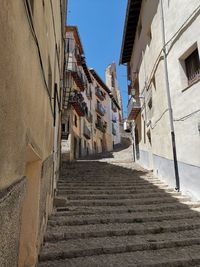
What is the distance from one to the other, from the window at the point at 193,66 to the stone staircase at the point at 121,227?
4026 mm

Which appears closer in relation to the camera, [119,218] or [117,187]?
[119,218]

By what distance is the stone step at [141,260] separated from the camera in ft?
12.9

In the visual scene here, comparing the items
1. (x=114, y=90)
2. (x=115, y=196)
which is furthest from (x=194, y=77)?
(x=114, y=90)

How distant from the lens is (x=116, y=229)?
528 cm

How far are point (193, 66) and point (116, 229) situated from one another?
5910 millimetres

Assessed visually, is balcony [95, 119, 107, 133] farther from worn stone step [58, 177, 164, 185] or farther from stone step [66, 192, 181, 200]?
stone step [66, 192, 181, 200]

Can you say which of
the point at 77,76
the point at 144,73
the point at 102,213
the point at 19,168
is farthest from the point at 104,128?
the point at 19,168

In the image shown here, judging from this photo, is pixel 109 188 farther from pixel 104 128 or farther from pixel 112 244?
pixel 104 128

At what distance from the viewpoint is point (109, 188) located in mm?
A: 8188

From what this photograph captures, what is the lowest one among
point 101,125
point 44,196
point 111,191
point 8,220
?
point 111,191

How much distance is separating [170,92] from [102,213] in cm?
534

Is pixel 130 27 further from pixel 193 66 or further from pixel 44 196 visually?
pixel 44 196

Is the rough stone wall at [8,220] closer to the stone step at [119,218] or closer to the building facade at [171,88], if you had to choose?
the stone step at [119,218]

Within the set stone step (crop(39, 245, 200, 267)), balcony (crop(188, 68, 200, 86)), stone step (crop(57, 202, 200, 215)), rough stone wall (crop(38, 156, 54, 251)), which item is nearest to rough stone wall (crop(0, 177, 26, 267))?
rough stone wall (crop(38, 156, 54, 251))
